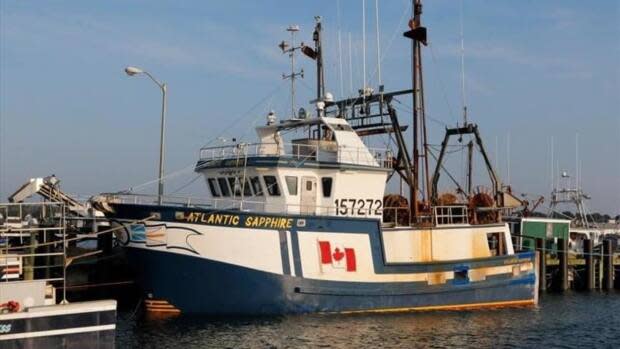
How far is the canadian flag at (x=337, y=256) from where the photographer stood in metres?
21.7

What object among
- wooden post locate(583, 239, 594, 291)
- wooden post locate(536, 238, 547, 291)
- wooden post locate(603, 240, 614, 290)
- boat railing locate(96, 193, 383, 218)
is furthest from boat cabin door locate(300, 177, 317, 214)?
wooden post locate(603, 240, 614, 290)

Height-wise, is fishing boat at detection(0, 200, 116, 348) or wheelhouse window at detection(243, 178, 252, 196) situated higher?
wheelhouse window at detection(243, 178, 252, 196)

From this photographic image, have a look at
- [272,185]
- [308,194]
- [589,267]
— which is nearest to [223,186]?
[272,185]

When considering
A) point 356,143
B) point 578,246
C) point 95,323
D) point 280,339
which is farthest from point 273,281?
point 578,246

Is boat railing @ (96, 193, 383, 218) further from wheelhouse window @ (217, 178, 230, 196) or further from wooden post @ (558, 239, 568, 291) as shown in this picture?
wooden post @ (558, 239, 568, 291)

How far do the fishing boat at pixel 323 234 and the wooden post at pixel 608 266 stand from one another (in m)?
11.1

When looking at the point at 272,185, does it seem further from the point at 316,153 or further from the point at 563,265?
the point at 563,265

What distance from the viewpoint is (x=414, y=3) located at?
27.1m

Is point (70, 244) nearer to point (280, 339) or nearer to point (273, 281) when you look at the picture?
point (273, 281)

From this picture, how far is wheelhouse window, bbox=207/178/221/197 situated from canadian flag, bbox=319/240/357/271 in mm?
4424

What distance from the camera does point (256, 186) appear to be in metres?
22.9

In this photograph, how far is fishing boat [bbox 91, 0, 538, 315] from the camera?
20688mm

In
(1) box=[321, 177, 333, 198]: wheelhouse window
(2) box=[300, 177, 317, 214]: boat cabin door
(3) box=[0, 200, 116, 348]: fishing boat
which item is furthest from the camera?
(1) box=[321, 177, 333, 198]: wheelhouse window

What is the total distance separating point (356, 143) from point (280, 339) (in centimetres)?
814
